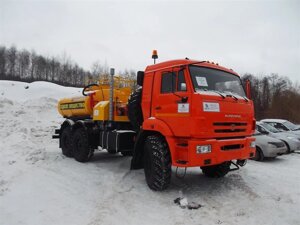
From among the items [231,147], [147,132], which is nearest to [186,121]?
[231,147]

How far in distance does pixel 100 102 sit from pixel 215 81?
153 inches

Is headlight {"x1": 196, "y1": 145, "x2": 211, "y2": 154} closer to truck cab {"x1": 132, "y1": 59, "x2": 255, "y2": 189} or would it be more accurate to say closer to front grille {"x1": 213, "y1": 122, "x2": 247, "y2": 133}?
truck cab {"x1": 132, "y1": 59, "x2": 255, "y2": 189}

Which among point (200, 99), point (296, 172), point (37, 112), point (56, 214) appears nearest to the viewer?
point (56, 214)

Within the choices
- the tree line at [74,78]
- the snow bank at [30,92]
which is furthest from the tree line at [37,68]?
the snow bank at [30,92]

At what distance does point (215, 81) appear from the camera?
6.20 m

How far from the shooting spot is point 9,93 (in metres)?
26.0

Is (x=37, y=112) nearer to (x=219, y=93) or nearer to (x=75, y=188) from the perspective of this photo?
(x=75, y=188)

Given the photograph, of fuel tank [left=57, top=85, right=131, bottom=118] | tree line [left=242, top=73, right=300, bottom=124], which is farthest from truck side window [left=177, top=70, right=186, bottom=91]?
tree line [left=242, top=73, right=300, bottom=124]

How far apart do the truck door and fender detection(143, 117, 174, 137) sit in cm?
7

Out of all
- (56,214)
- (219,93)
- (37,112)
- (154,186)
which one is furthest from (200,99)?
(37,112)

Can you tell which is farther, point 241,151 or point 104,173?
point 104,173

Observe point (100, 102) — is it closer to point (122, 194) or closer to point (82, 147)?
point (82, 147)

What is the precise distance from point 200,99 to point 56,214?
329 cm

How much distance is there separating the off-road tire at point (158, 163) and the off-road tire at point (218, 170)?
76.0 inches
